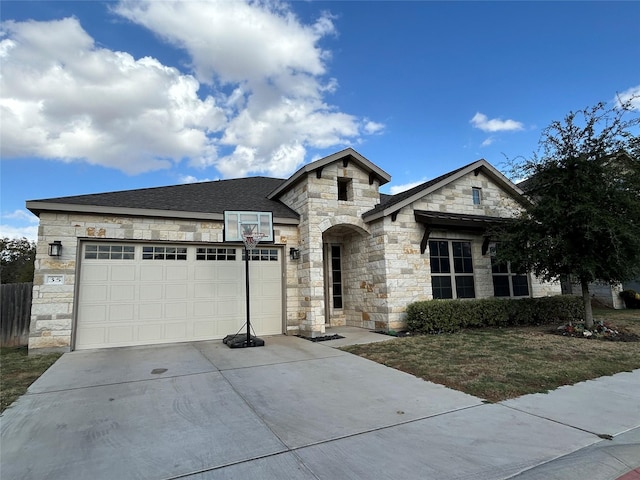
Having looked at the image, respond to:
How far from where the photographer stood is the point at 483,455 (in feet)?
9.99

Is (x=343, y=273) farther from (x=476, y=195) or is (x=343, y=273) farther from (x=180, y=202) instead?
(x=180, y=202)

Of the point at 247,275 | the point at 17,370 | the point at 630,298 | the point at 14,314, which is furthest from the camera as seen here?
the point at 630,298

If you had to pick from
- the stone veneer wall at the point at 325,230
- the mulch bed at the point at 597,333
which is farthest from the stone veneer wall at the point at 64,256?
the mulch bed at the point at 597,333

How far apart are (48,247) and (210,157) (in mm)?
10941

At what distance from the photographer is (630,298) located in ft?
51.1

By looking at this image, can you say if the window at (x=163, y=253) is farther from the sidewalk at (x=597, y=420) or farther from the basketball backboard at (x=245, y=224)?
the sidewalk at (x=597, y=420)

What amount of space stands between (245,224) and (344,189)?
12.1 ft

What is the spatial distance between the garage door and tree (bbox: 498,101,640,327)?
711cm

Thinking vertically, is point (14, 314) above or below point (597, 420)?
above

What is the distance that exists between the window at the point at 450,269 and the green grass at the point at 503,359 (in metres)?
1.70

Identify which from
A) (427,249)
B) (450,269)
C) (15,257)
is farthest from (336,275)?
(15,257)

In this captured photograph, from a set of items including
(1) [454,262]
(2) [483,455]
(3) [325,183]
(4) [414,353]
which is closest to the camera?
(2) [483,455]

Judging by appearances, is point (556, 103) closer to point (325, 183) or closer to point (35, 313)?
point (325, 183)

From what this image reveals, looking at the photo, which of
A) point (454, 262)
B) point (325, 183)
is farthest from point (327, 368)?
point (454, 262)
